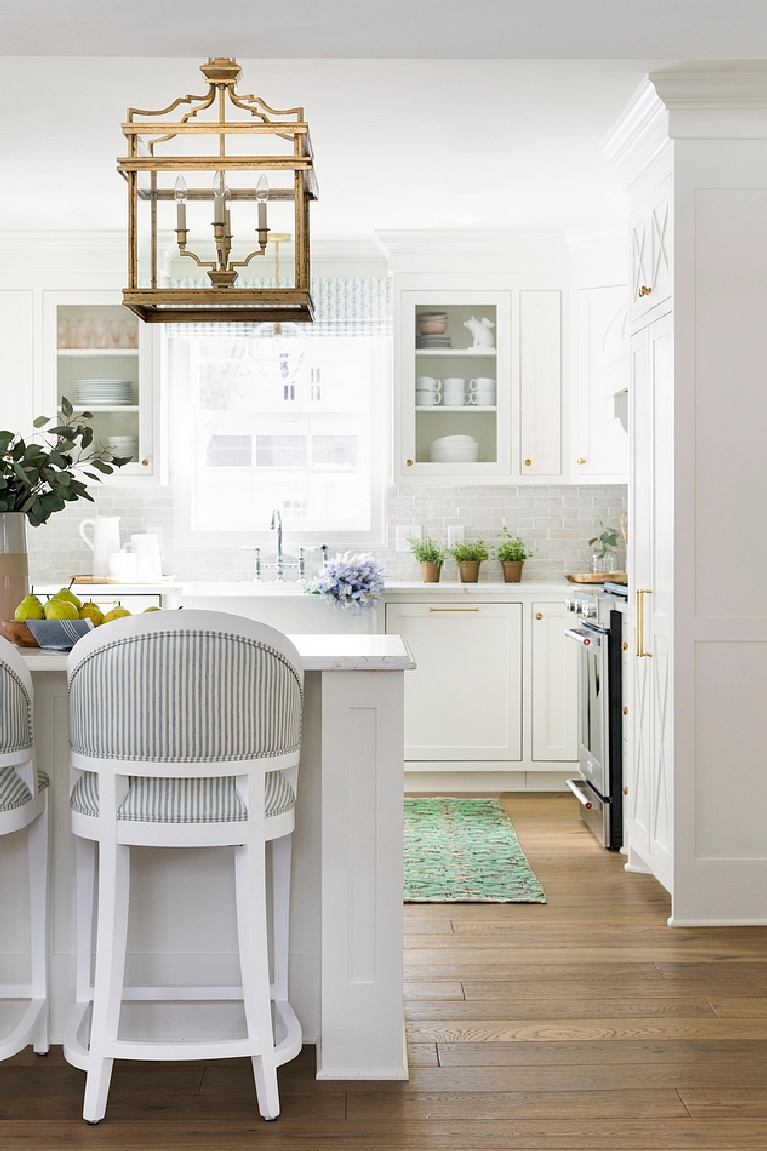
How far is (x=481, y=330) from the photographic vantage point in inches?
212

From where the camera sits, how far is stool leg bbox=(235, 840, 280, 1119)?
2189 millimetres

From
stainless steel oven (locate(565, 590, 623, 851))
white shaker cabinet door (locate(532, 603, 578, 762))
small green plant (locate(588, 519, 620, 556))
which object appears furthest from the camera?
small green plant (locate(588, 519, 620, 556))

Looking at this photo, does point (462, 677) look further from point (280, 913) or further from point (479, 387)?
point (280, 913)

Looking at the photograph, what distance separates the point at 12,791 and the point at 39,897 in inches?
11.8

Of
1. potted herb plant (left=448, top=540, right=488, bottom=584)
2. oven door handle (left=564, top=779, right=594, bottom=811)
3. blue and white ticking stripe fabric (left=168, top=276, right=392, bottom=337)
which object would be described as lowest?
oven door handle (left=564, top=779, right=594, bottom=811)

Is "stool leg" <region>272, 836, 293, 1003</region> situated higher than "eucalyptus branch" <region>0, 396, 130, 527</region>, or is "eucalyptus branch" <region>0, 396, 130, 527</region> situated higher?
"eucalyptus branch" <region>0, 396, 130, 527</region>

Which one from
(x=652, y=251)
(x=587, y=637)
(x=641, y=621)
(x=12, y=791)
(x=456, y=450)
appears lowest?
(x=12, y=791)

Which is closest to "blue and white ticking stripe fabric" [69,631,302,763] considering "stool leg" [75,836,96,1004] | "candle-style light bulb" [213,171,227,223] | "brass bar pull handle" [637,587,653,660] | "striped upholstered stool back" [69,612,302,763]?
"striped upholstered stool back" [69,612,302,763]

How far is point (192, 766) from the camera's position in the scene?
2.12 meters

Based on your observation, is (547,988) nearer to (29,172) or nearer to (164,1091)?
(164,1091)

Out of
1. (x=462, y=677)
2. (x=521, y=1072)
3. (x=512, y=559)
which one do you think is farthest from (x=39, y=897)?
(x=512, y=559)

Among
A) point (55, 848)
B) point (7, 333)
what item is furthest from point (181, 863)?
point (7, 333)

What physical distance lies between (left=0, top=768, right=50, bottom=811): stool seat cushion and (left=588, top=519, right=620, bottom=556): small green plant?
3715mm

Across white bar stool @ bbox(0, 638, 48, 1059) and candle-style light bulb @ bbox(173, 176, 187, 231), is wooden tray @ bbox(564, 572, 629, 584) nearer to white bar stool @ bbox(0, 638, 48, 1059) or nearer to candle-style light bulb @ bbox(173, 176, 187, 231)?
candle-style light bulb @ bbox(173, 176, 187, 231)
